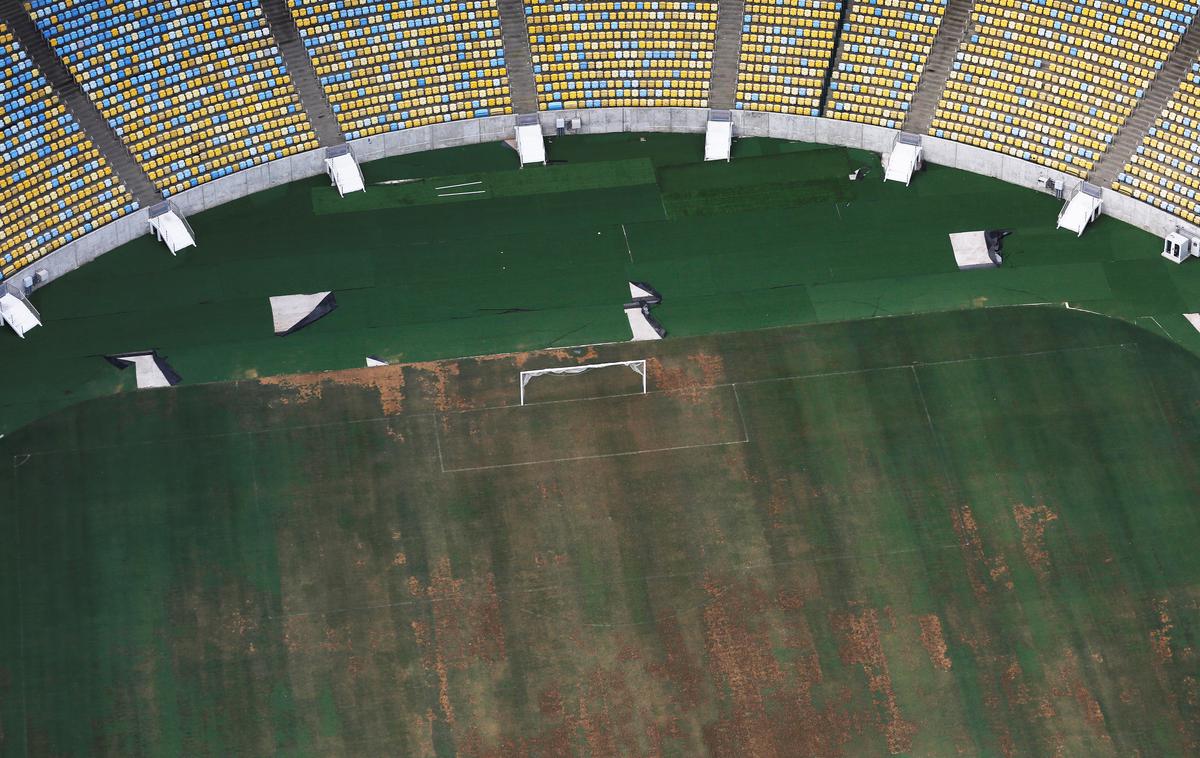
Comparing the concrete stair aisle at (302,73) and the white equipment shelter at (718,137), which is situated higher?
the concrete stair aisle at (302,73)

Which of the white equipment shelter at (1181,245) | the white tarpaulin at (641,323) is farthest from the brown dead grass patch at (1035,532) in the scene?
the white tarpaulin at (641,323)

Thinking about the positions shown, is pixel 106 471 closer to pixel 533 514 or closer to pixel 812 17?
pixel 533 514

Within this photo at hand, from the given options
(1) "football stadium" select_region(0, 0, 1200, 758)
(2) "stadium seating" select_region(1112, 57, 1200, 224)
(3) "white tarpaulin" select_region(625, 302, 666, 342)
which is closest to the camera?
(1) "football stadium" select_region(0, 0, 1200, 758)

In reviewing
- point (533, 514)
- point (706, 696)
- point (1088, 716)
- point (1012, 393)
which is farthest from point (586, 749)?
point (1012, 393)

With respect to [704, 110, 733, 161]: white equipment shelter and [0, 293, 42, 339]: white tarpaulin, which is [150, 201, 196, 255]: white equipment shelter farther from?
[704, 110, 733, 161]: white equipment shelter

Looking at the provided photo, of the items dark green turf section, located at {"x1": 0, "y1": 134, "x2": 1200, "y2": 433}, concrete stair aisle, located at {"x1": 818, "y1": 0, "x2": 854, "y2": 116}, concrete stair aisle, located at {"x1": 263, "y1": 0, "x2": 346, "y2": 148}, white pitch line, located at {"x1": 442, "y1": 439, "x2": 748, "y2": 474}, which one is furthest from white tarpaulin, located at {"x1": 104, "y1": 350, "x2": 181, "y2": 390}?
concrete stair aisle, located at {"x1": 818, "y1": 0, "x2": 854, "y2": 116}

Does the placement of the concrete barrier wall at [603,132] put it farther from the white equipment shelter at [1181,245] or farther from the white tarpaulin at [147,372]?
the white tarpaulin at [147,372]

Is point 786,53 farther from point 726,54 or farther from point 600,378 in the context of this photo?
point 600,378
